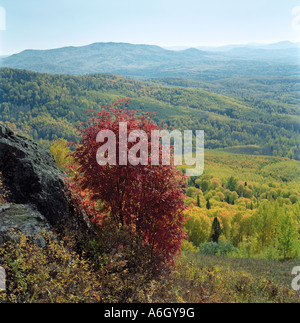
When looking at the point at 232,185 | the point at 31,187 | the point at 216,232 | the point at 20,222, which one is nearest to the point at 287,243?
the point at 216,232

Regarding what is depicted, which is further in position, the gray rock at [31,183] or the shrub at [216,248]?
the shrub at [216,248]

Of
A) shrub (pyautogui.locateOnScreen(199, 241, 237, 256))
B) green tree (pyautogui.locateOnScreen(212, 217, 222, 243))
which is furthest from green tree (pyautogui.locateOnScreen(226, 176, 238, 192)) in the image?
shrub (pyautogui.locateOnScreen(199, 241, 237, 256))

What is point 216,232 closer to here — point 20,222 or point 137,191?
point 137,191

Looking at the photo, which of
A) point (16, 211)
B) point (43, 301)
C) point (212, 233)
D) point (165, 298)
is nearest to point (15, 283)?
point (43, 301)

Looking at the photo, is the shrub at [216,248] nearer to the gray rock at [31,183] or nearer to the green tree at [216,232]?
the green tree at [216,232]

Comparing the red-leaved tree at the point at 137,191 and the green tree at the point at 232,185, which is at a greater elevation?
the red-leaved tree at the point at 137,191

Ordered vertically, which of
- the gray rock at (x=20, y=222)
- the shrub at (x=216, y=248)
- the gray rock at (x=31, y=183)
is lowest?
the shrub at (x=216, y=248)

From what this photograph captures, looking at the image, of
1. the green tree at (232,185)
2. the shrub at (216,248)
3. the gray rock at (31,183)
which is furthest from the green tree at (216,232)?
the green tree at (232,185)

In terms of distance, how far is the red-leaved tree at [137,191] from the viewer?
7.17 m

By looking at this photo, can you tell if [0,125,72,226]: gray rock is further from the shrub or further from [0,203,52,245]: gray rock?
the shrub

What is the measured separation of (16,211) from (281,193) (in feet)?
278

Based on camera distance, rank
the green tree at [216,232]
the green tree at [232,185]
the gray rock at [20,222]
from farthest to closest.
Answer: the green tree at [232,185] → the green tree at [216,232] → the gray rock at [20,222]

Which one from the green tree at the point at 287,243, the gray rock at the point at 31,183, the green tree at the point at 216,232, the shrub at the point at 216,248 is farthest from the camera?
the green tree at the point at 216,232
